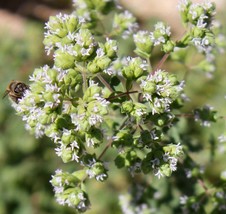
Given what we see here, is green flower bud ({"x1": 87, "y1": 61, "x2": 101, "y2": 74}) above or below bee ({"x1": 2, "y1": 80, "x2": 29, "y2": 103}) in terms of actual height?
above

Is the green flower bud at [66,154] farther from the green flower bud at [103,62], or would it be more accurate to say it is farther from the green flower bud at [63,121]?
the green flower bud at [103,62]

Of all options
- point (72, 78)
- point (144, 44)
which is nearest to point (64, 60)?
point (72, 78)

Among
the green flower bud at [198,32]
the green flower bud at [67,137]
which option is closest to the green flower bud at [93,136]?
the green flower bud at [67,137]

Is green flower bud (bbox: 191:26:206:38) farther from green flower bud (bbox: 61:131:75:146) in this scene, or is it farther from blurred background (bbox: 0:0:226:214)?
blurred background (bbox: 0:0:226:214)

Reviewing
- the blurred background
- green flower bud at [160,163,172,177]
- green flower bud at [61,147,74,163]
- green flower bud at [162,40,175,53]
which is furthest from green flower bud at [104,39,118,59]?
the blurred background

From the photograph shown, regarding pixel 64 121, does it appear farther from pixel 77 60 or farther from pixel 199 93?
pixel 199 93

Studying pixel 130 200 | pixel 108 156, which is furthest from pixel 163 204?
pixel 108 156

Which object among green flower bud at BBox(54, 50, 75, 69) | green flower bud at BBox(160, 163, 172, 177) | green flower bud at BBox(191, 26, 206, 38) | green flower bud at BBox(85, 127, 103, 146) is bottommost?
green flower bud at BBox(160, 163, 172, 177)

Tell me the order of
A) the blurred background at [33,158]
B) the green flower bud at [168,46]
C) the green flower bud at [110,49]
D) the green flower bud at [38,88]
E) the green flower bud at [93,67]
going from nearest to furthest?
the green flower bud at [38,88] → the green flower bud at [93,67] → the green flower bud at [110,49] → the green flower bud at [168,46] → the blurred background at [33,158]
